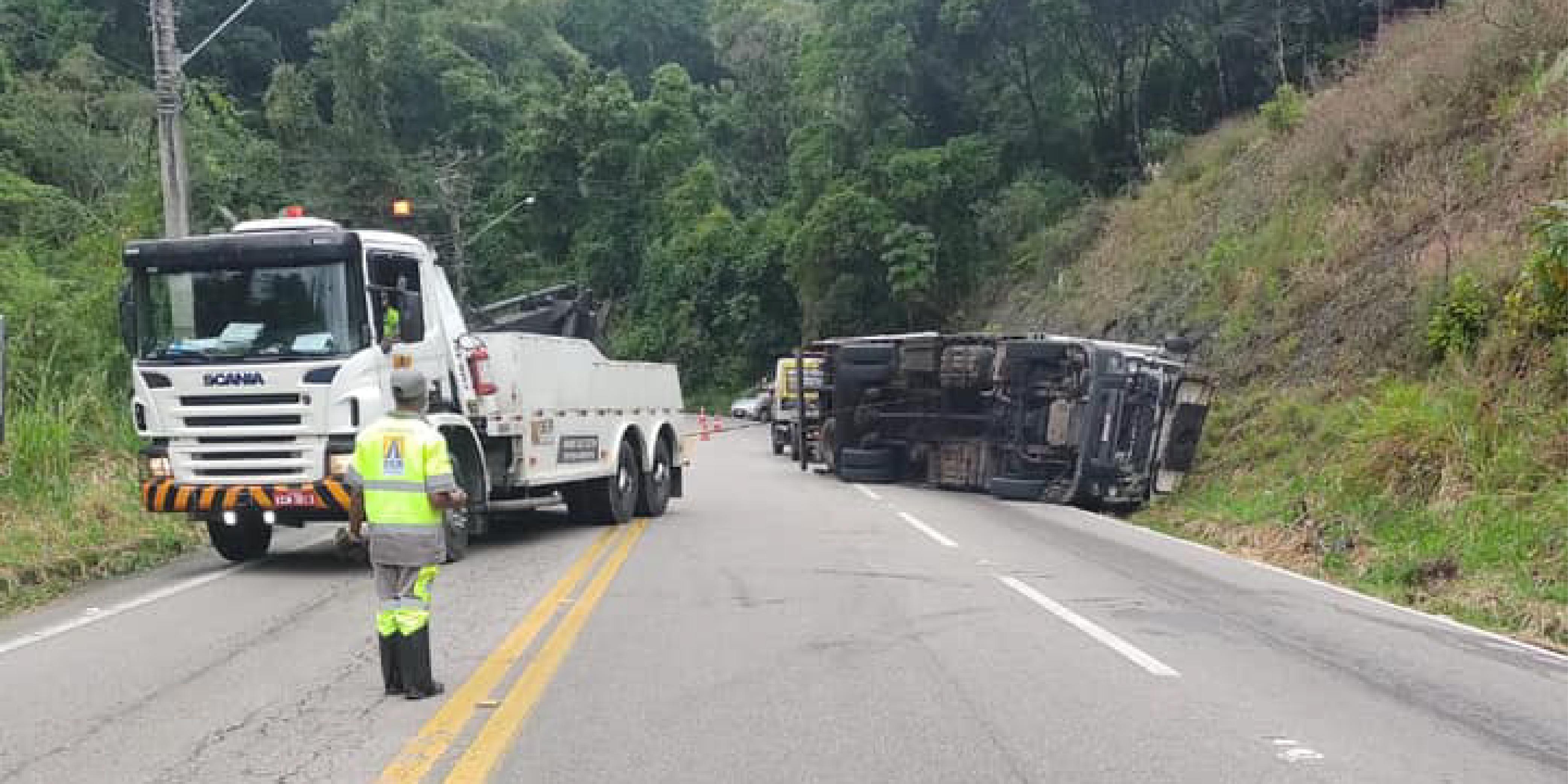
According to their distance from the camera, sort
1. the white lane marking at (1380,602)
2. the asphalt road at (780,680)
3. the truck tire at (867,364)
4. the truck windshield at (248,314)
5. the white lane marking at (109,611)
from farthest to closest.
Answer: the truck tire at (867,364) → the truck windshield at (248,314) → the white lane marking at (1380,602) → the white lane marking at (109,611) → the asphalt road at (780,680)

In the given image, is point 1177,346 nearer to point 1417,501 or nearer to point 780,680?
point 1417,501

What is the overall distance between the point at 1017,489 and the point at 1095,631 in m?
10.4

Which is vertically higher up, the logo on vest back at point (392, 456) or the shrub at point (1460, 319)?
the shrub at point (1460, 319)

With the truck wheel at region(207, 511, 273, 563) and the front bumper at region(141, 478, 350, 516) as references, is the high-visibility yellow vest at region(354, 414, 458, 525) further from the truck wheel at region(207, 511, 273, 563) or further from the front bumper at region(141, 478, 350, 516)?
the truck wheel at region(207, 511, 273, 563)

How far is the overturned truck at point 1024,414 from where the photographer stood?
18.0m

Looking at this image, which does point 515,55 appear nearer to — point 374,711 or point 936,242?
point 936,242

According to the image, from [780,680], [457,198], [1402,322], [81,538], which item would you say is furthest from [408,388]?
[457,198]

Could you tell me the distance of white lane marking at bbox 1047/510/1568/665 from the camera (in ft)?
28.8

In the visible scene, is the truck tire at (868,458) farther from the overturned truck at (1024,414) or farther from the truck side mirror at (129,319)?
the truck side mirror at (129,319)

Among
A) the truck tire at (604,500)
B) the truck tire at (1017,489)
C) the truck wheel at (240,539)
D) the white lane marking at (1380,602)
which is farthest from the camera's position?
the truck tire at (1017,489)

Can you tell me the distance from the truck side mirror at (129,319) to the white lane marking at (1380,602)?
34.3 ft

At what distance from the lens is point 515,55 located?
85.3m

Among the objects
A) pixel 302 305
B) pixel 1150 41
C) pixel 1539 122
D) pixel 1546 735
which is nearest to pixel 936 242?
pixel 1150 41

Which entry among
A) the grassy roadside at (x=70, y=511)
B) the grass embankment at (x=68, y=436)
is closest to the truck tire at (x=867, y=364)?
the grass embankment at (x=68, y=436)
